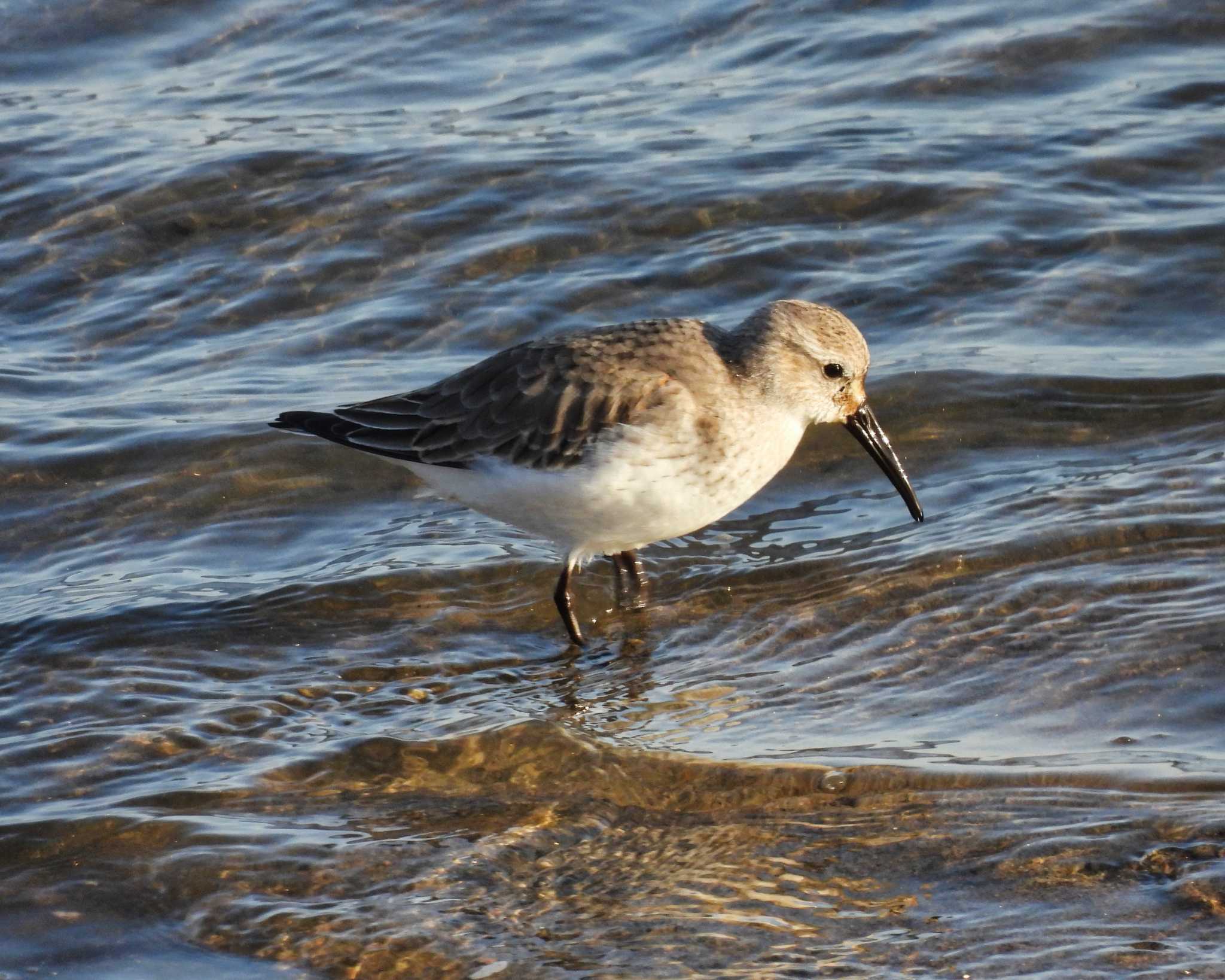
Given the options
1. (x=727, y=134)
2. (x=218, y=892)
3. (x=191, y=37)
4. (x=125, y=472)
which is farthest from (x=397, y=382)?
(x=191, y=37)

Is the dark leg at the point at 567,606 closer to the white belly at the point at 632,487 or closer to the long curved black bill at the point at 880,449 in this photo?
the white belly at the point at 632,487

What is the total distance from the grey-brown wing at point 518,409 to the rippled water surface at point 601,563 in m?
0.75

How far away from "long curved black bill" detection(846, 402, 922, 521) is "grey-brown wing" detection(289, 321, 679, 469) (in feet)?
3.29

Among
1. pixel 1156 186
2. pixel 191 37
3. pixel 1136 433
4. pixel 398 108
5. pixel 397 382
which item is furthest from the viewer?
pixel 191 37

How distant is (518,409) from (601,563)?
4.24 feet

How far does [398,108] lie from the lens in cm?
1318

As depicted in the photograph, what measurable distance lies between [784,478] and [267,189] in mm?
5036

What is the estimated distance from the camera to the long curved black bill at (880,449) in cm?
766

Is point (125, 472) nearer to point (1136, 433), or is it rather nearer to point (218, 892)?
point (218, 892)

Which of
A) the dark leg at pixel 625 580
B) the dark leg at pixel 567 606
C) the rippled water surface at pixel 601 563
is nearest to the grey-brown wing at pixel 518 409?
the dark leg at pixel 567 606

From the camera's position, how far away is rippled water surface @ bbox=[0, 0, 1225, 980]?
5.08 meters

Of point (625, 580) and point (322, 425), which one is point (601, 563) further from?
point (322, 425)

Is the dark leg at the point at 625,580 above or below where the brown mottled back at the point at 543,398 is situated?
below

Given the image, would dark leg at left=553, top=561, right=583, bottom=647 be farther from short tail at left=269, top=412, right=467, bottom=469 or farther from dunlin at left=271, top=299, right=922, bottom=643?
short tail at left=269, top=412, right=467, bottom=469
